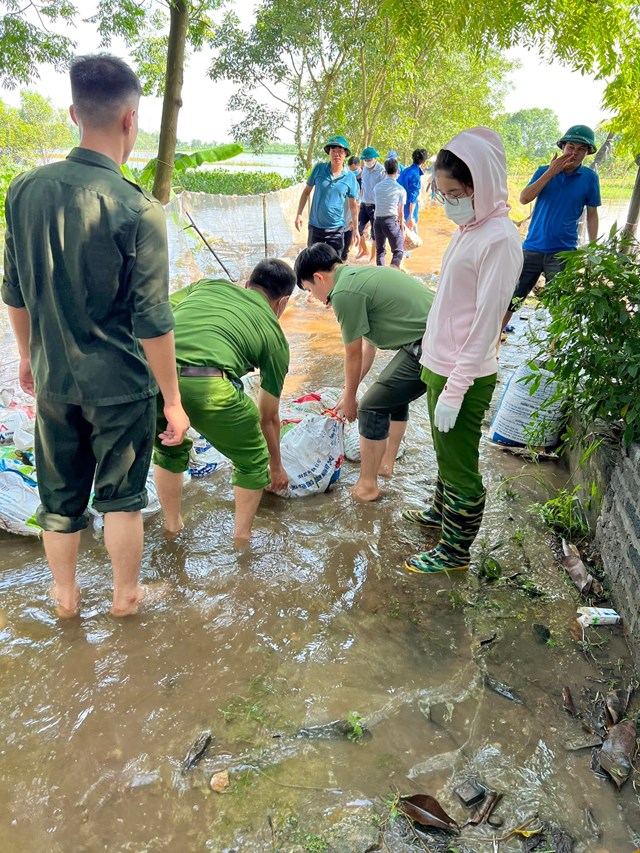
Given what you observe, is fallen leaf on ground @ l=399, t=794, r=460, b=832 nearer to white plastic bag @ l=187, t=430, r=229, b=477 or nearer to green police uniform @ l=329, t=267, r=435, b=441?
green police uniform @ l=329, t=267, r=435, b=441

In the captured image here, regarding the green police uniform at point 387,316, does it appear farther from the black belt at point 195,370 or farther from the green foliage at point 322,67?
the green foliage at point 322,67

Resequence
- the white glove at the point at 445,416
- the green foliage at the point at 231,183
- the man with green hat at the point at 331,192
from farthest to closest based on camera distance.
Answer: the green foliage at the point at 231,183
the man with green hat at the point at 331,192
the white glove at the point at 445,416

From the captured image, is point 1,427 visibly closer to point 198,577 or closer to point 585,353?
point 198,577

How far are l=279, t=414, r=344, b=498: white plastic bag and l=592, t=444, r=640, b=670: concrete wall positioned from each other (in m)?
1.41

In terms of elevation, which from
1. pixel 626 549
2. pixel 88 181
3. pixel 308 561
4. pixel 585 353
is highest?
pixel 88 181

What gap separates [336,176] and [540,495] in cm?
472

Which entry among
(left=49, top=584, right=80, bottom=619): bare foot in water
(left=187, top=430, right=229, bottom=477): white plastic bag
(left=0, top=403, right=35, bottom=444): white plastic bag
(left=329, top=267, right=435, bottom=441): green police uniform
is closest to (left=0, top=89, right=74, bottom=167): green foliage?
(left=0, top=403, right=35, bottom=444): white plastic bag

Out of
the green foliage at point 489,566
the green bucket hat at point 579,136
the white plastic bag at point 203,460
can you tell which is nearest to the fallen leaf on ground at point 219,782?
the green foliage at point 489,566

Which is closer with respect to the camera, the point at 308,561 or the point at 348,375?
the point at 308,561

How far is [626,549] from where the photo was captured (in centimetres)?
228

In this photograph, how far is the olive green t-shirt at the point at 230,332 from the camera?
2.31 m

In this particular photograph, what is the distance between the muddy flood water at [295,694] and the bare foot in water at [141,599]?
0.04 metres

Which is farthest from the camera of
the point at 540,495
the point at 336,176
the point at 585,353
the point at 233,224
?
the point at 233,224

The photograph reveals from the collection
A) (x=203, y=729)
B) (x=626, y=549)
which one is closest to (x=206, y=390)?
(x=203, y=729)
